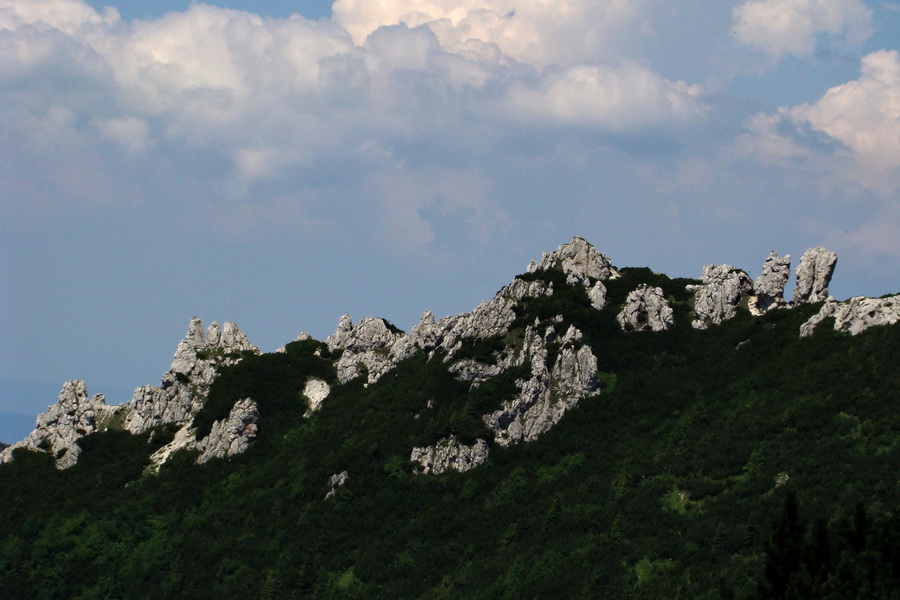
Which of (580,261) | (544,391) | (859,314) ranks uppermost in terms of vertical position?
(580,261)

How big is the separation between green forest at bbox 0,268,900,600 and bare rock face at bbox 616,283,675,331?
2495 mm

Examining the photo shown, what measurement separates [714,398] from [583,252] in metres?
39.7

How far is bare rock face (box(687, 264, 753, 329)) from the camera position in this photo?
131625 millimetres

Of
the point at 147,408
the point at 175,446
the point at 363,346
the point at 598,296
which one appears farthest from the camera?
the point at 363,346

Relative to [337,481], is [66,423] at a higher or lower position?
higher

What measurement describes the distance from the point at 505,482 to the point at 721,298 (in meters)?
42.9

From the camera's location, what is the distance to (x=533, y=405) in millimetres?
119000

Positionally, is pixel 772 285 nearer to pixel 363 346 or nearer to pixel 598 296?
pixel 598 296

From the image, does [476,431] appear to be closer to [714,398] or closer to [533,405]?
[533,405]

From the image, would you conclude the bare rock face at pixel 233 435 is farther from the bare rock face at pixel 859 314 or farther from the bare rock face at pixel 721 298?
the bare rock face at pixel 859 314

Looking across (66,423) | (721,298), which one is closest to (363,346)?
(66,423)

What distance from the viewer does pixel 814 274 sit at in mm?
128500

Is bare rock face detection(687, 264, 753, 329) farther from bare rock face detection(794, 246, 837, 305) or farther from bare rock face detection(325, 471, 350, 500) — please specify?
bare rock face detection(325, 471, 350, 500)

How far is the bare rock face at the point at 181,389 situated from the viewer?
142 m
